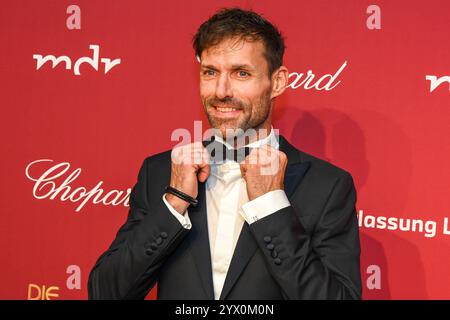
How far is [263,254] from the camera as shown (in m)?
1.89

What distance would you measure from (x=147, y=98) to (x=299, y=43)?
0.74 metres

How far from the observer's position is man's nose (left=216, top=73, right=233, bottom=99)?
82.5 inches

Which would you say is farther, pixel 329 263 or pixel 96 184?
pixel 96 184

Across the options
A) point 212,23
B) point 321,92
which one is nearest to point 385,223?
point 321,92

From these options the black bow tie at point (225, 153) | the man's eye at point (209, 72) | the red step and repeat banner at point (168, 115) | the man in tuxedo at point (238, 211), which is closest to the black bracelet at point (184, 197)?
the man in tuxedo at point (238, 211)

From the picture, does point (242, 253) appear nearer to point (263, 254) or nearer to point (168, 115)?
point (263, 254)

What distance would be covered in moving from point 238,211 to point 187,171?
0.72 ft

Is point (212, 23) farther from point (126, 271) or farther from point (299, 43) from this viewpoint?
point (126, 271)

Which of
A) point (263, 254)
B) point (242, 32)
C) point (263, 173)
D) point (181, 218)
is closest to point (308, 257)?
point (263, 254)

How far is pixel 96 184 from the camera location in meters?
2.86

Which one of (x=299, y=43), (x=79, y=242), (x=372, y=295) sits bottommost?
(x=372, y=295)

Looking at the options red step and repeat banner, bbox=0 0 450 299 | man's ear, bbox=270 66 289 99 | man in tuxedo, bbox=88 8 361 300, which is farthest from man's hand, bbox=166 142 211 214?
red step and repeat banner, bbox=0 0 450 299
